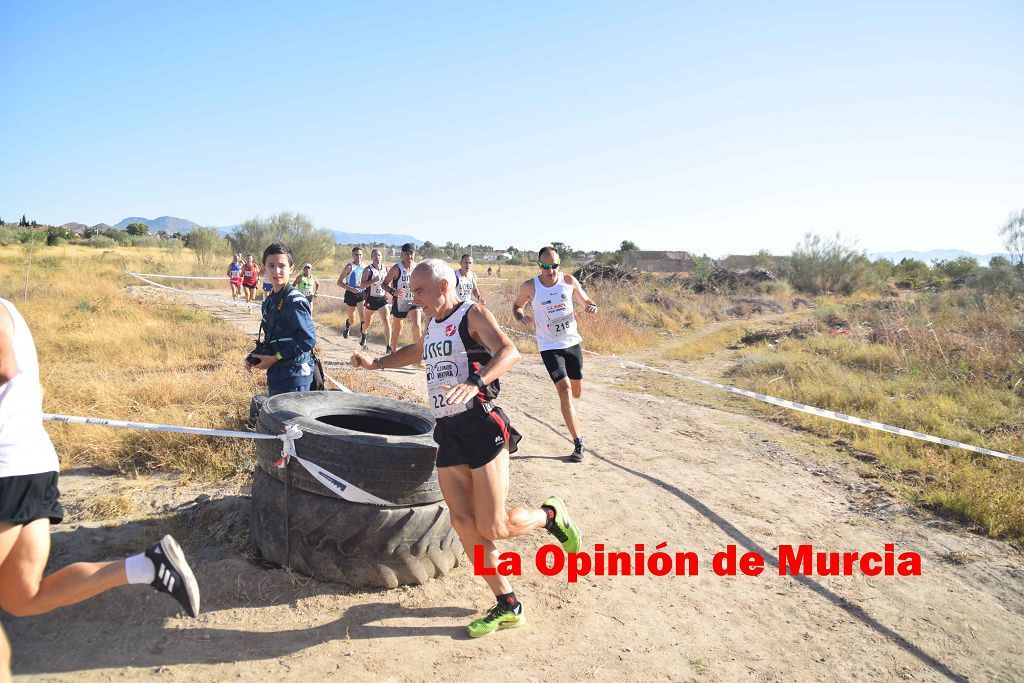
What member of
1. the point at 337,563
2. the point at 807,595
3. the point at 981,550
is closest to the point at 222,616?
the point at 337,563

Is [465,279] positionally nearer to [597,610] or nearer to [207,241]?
[597,610]

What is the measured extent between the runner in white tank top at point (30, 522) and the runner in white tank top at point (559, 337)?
4.07m

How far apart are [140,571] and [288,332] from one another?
225 cm

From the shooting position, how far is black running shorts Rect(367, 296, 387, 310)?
11.6 m

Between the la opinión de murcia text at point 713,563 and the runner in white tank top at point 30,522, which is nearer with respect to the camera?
the runner in white tank top at point 30,522

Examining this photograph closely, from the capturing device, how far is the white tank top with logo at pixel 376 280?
11367 millimetres

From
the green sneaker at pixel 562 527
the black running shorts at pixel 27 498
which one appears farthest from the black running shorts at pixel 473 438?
the black running shorts at pixel 27 498

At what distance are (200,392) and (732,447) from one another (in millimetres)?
6187

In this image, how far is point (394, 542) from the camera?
3.63 meters

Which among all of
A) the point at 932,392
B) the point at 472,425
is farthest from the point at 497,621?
the point at 932,392

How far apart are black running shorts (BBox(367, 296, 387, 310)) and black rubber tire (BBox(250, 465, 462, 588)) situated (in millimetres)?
8006

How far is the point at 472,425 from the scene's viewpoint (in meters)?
3.26

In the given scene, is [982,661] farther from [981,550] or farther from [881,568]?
[981,550]

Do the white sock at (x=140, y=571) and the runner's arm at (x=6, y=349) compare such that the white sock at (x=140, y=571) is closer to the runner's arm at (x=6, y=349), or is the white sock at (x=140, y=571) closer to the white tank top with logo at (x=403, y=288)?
the runner's arm at (x=6, y=349)
